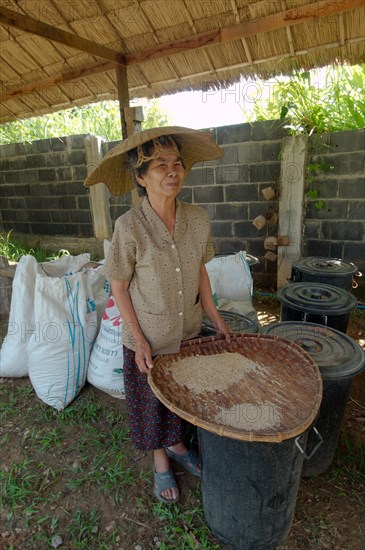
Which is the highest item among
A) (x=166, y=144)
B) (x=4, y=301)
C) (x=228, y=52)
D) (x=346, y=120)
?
(x=228, y=52)

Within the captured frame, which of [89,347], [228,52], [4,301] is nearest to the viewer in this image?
[89,347]

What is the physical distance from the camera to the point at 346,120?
3.62m

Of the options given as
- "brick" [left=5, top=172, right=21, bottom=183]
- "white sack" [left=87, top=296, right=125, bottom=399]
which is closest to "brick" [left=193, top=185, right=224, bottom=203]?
"white sack" [left=87, top=296, right=125, bottom=399]

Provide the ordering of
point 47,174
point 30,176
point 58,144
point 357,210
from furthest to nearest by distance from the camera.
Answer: point 30,176 → point 47,174 → point 58,144 → point 357,210

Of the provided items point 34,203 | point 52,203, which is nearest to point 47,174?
point 52,203

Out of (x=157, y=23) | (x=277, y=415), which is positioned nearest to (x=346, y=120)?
(x=157, y=23)

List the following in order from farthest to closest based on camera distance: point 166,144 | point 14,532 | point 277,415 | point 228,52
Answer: point 228,52 < point 14,532 < point 166,144 < point 277,415

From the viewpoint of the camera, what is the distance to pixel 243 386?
51.4 inches

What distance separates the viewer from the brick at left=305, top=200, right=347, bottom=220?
143 inches

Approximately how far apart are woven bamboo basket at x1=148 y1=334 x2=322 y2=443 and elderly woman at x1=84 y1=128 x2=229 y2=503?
9cm

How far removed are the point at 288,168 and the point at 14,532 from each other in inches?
146

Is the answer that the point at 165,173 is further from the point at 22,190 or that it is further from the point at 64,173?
the point at 22,190

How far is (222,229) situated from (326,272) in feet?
6.12

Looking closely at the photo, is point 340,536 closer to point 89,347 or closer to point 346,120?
point 89,347
